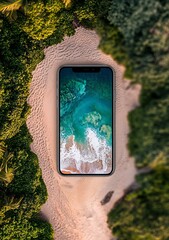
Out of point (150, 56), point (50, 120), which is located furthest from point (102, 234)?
point (150, 56)

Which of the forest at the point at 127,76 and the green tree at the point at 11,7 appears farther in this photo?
the green tree at the point at 11,7

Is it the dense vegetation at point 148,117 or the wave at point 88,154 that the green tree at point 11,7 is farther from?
the wave at point 88,154

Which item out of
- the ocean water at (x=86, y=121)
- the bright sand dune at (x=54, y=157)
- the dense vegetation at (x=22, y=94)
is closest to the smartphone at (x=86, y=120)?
the ocean water at (x=86, y=121)

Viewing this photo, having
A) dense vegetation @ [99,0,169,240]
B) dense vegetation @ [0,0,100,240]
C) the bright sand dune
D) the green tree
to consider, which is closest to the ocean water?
the bright sand dune

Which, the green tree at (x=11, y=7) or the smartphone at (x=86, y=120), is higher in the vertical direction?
the green tree at (x=11, y=7)

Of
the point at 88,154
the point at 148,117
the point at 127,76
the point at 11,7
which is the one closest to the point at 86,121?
the point at 88,154

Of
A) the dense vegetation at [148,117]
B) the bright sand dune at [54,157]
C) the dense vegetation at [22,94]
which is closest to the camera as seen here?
the dense vegetation at [148,117]

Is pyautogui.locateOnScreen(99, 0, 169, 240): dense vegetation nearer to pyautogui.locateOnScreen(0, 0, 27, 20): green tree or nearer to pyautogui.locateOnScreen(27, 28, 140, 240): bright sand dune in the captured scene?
pyautogui.locateOnScreen(27, 28, 140, 240): bright sand dune
